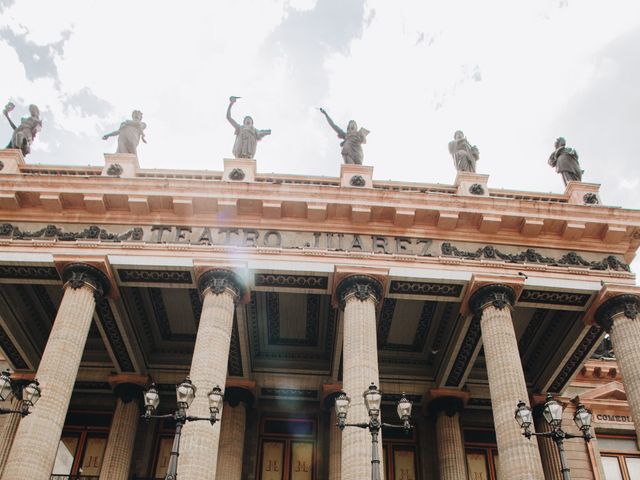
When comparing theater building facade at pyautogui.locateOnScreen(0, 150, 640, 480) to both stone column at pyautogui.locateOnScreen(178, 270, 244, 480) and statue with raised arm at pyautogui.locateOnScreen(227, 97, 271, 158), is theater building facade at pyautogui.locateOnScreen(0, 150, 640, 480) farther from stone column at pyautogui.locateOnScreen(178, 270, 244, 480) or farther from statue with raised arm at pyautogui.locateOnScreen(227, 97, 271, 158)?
A: statue with raised arm at pyautogui.locateOnScreen(227, 97, 271, 158)

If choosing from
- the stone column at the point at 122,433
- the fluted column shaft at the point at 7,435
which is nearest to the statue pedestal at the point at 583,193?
the stone column at the point at 122,433

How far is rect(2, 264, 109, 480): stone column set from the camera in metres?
13.9

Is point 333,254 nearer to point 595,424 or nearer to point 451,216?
point 451,216

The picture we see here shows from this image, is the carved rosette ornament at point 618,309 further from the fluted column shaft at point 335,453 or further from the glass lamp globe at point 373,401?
the glass lamp globe at point 373,401

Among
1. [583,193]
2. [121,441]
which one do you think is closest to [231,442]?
[121,441]

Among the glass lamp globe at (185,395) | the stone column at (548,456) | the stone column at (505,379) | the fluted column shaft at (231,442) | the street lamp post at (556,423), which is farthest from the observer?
the stone column at (548,456)

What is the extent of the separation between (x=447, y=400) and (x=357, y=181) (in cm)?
762

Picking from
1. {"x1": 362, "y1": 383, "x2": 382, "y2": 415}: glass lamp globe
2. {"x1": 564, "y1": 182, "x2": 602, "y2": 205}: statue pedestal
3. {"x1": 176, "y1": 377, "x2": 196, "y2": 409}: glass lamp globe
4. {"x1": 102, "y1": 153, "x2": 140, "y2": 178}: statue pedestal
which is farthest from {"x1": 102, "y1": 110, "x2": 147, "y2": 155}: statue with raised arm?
{"x1": 564, "y1": 182, "x2": 602, "y2": 205}: statue pedestal

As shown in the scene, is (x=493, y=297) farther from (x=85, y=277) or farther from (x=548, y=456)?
(x=85, y=277)

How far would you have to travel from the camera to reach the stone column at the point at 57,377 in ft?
45.4

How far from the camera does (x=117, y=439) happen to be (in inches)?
753

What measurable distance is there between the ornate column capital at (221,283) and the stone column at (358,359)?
2.72 metres

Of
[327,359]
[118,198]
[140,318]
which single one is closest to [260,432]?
[327,359]

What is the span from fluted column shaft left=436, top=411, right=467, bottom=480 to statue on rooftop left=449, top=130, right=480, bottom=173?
314 inches
